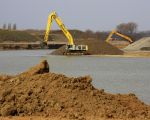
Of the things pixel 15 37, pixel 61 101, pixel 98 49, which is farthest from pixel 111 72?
pixel 15 37

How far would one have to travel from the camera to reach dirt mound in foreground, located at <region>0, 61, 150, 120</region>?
9367 millimetres

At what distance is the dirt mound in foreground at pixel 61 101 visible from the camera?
30.7ft

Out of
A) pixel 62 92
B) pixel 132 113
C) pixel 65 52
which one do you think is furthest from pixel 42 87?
pixel 65 52

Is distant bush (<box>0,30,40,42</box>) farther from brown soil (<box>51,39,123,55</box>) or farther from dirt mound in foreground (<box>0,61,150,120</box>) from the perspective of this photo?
dirt mound in foreground (<box>0,61,150,120</box>)

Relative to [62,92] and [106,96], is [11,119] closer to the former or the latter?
[62,92]

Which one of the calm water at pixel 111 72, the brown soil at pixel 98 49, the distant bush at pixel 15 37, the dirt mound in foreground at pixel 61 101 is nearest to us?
the dirt mound in foreground at pixel 61 101

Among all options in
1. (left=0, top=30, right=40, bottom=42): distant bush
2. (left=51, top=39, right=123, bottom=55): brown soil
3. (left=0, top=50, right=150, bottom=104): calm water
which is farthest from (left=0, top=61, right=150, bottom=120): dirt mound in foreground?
(left=0, top=30, right=40, bottom=42): distant bush

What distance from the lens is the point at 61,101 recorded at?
9.56 metres

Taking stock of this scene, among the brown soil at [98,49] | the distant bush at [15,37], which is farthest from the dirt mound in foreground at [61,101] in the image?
the distant bush at [15,37]

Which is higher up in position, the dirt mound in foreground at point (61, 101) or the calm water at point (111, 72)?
the dirt mound in foreground at point (61, 101)

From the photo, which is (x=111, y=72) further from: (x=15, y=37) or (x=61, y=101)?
(x=15, y=37)

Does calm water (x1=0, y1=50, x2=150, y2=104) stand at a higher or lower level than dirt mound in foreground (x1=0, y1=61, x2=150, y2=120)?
lower

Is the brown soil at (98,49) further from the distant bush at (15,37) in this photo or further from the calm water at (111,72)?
the distant bush at (15,37)

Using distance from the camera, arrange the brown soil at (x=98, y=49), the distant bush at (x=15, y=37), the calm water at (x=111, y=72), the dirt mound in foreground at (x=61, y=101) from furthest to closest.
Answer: the distant bush at (x=15, y=37) → the brown soil at (x=98, y=49) → the calm water at (x=111, y=72) → the dirt mound in foreground at (x=61, y=101)
